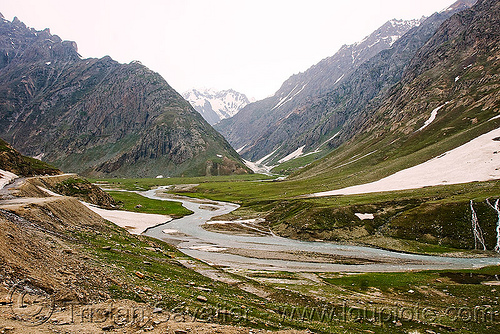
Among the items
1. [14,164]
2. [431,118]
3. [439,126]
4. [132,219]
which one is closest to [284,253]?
[132,219]

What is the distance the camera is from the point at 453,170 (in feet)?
306

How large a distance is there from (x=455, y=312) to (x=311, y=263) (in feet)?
85.9

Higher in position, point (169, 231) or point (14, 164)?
point (14, 164)

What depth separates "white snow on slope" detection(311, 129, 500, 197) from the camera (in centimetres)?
8524

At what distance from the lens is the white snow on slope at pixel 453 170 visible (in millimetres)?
85238

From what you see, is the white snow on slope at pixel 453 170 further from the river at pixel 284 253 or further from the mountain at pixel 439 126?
the river at pixel 284 253

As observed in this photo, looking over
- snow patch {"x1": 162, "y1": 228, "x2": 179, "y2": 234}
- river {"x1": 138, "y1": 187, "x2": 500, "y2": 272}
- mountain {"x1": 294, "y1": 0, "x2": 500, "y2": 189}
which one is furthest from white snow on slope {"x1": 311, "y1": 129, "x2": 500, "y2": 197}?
snow patch {"x1": 162, "y1": 228, "x2": 179, "y2": 234}

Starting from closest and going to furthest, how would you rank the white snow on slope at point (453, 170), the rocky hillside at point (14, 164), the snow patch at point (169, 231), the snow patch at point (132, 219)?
the snow patch at point (169, 231), the snow patch at point (132, 219), the white snow on slope at point (453, 170), the rocky hillside at point (14, 164)

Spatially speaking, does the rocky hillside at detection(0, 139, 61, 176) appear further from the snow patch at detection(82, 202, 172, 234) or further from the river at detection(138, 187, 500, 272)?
the river at detection(138, 187, 500, 272)

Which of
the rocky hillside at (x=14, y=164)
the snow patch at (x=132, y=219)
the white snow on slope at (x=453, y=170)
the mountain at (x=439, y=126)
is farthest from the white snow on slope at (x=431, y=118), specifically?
the rocky hillside at (x=14, y=164)

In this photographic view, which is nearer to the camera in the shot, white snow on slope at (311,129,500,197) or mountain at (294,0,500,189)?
white snow on slope at (311,129,500,197)

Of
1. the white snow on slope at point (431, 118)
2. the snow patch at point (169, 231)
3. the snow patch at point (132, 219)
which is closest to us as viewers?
the snow patch at point (169, 231)

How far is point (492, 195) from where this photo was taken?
61.1 metres

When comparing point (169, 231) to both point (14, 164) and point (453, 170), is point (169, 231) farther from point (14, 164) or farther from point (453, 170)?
point (453, 170)
